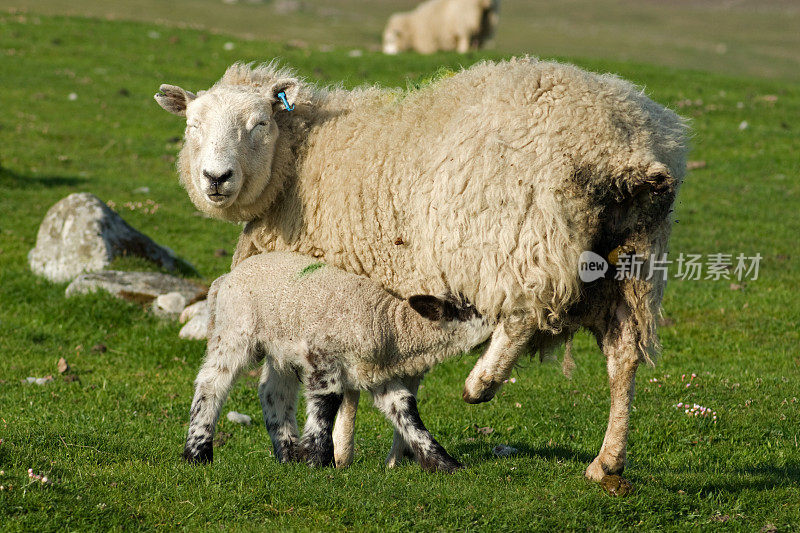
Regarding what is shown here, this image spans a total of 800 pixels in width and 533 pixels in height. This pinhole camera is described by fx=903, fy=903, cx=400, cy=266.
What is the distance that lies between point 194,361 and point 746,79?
2184cm

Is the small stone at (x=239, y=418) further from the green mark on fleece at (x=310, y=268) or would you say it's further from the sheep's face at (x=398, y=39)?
the sheep's face at (x=398, y=39)

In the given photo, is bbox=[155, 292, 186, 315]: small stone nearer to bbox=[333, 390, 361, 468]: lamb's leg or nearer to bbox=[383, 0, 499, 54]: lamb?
Answer: bbox=[333, 390, 361, 468]: lamb's leg

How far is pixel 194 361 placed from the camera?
388 inches

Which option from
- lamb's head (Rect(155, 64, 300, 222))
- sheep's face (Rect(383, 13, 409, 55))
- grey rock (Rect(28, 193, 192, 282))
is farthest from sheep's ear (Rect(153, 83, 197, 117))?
sheep's face (Rect(383, 13, 409, 55))

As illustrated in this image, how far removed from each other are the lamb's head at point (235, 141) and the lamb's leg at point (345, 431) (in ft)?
5.04

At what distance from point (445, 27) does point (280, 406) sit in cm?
2569

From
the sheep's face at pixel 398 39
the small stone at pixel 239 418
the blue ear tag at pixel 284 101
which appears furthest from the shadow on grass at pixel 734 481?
the sheep's face at pixel 398 39

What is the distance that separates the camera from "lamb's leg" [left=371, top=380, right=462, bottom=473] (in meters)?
5.93

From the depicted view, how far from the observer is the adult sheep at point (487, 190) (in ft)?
17.4

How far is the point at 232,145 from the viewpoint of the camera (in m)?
6.22

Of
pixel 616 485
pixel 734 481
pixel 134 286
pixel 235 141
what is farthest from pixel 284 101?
pixel 134 286

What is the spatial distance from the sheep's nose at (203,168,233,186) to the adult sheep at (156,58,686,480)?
0.4 inches

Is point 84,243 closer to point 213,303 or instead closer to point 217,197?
point 213,303

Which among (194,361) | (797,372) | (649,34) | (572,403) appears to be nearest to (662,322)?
(797,372)
